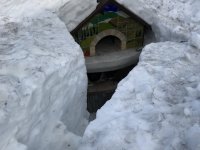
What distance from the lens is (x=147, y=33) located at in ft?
25.0

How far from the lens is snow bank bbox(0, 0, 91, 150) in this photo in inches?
156

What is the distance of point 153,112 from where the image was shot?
3982mm

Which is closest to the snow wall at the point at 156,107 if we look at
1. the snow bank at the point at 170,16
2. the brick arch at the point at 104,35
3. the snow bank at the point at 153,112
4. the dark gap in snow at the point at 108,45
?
the snow bank at the point at 153,112

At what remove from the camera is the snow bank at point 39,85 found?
3.97 meters

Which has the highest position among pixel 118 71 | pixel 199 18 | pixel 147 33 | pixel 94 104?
pixel 199 18

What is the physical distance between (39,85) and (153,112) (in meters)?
1.57

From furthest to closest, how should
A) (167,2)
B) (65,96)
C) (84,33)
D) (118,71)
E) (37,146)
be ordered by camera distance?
(167,2), (118,71), (84,33), (65,96), (37,146)

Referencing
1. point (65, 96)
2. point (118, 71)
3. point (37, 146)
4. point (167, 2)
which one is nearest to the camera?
point (37, 146)

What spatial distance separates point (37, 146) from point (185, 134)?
1988 mm

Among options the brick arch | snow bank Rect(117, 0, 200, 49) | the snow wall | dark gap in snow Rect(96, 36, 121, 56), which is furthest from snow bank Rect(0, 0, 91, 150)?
snow bank Rect(117, 0, 200, 49)

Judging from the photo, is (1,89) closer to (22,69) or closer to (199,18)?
(22,69)

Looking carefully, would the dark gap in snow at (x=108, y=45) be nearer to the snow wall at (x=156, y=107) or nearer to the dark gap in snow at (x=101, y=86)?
the dark gap in snow at (x=101, y=86)

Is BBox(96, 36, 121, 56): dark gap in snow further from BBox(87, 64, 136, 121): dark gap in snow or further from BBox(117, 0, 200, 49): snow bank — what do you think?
BBox(117, 0, 200, 49): snow bank

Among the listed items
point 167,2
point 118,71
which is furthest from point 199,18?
point 118,71
